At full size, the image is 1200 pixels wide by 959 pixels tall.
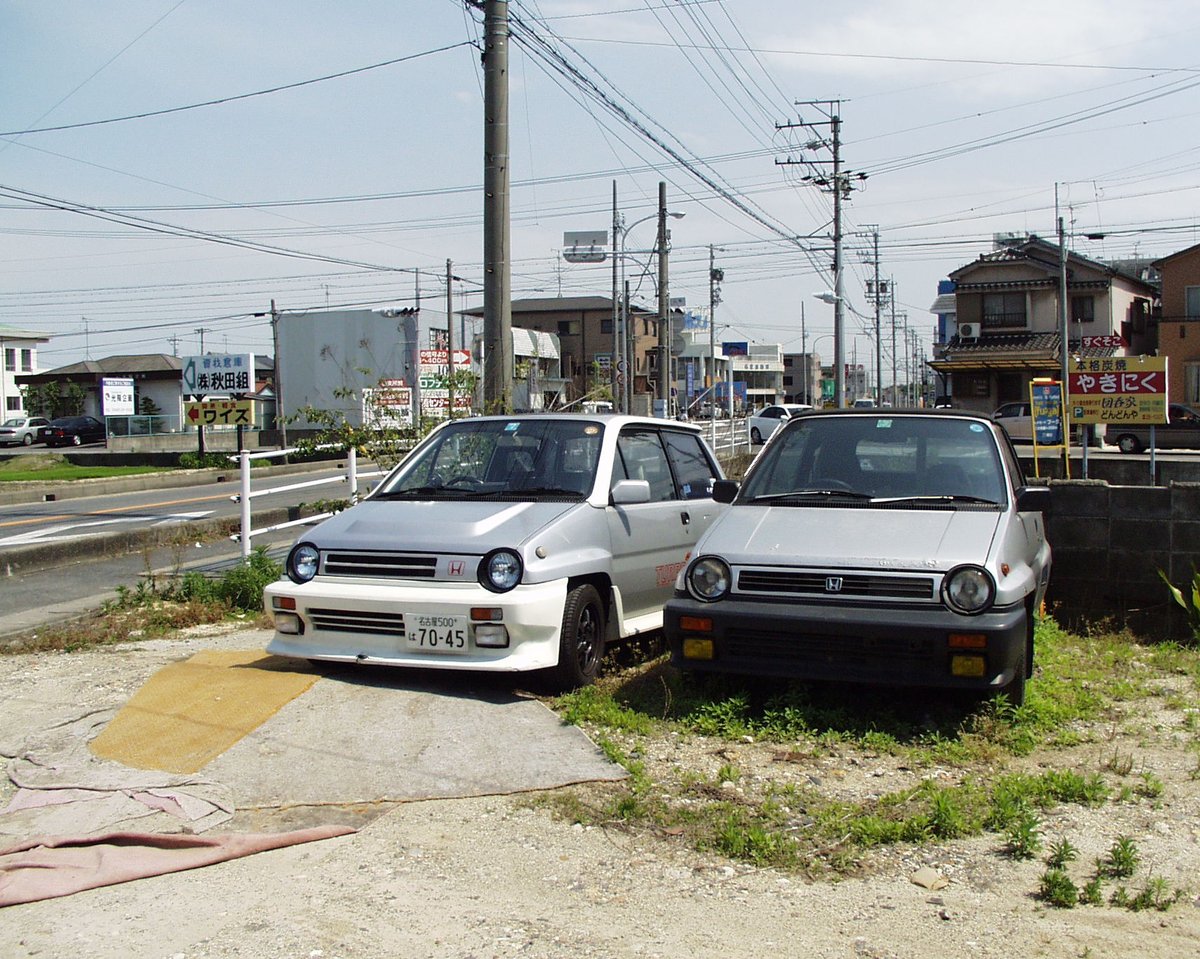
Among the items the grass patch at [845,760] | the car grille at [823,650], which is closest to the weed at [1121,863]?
the grass patch at [845,760]

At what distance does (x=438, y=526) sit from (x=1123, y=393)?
14.9m

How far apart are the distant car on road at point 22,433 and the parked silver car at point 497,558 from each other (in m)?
54.2

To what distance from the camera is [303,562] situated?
6.62 meters

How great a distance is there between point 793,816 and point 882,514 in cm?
213

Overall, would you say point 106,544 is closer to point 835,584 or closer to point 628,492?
point 628,492

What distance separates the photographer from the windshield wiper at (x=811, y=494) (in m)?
6.64

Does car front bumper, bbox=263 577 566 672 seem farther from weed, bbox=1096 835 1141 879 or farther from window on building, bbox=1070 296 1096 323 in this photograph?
window on building, bbox=1070 296 1096 323

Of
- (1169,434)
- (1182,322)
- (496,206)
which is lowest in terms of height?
(1169,434)

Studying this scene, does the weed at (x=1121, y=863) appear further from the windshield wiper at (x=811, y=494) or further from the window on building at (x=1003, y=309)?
the window on building at (x=1003, y=309)

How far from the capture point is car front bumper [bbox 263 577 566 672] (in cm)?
610

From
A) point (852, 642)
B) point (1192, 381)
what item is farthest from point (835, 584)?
point (1192, 381)

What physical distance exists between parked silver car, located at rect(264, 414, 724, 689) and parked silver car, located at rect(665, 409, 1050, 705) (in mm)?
725

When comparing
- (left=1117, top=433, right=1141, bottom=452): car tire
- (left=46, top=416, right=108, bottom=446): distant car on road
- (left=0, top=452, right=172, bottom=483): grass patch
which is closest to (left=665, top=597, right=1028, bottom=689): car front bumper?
(left=0, top=452, right=172, bottom=483): grass patch

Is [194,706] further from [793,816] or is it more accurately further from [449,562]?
[793,816]
